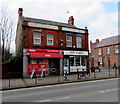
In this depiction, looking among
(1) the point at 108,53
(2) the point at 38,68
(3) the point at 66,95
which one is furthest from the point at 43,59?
(1) the point at 108,53

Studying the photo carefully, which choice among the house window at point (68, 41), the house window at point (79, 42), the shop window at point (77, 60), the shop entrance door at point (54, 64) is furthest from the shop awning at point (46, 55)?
the house window at point (79, 42)

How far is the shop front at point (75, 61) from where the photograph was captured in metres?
21.7

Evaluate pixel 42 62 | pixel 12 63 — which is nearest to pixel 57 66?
pixel 42 62

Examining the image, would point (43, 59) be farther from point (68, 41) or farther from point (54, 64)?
point (68, 41)

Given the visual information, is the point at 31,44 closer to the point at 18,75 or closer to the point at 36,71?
the point at 36,71

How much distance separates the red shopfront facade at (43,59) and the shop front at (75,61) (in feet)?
5.15

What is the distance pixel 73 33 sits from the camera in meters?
22.6

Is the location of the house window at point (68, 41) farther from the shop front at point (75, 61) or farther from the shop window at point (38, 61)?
the shop window at point (38, 61)

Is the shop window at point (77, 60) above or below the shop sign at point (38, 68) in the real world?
above

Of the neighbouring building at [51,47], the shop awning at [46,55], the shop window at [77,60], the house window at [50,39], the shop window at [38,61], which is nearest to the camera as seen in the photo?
the shop awning at [46,55]

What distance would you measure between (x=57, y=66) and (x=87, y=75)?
5210 millimetres

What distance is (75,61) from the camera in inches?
890

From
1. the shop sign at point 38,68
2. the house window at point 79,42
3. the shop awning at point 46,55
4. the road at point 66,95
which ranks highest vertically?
the house window at point 79,42

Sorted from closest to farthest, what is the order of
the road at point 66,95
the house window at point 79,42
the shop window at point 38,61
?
the road at point 66,95 < the shop window at point 38,61 < the house window at point 79,42
